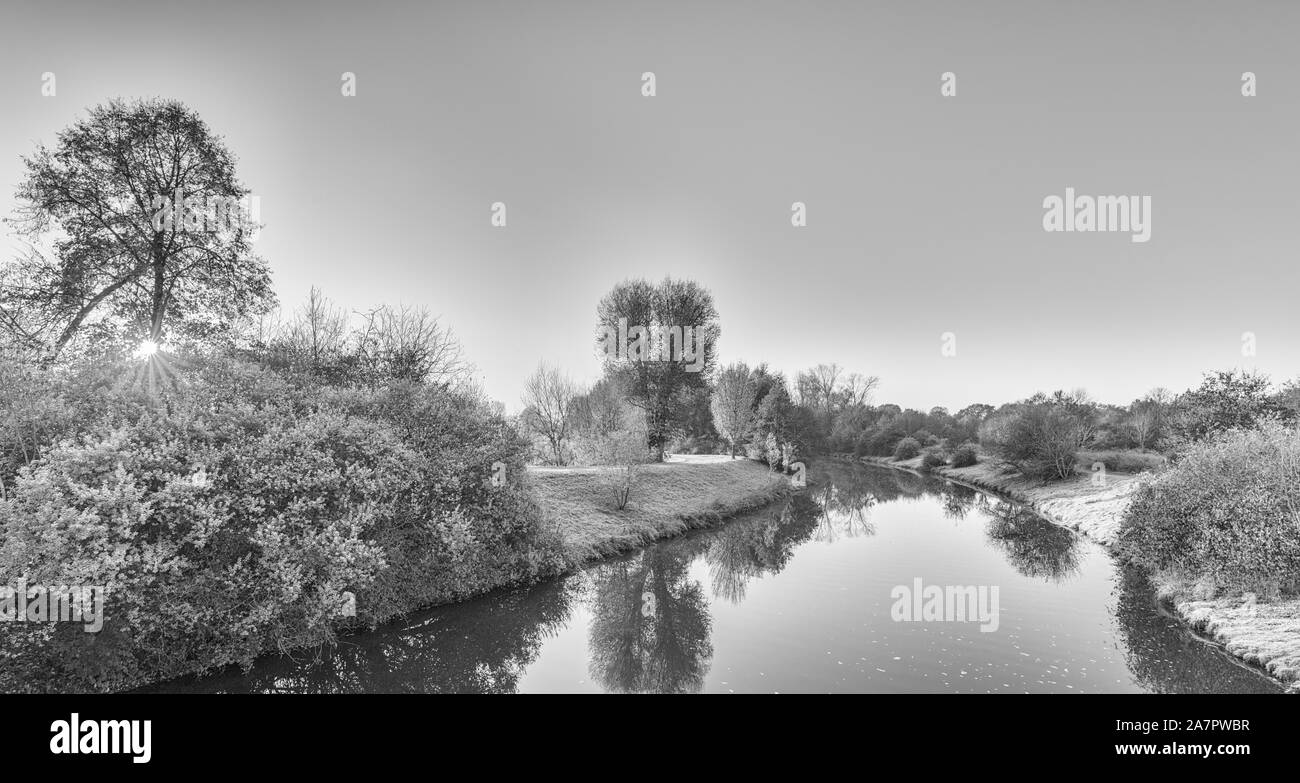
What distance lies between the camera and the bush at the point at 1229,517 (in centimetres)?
1039

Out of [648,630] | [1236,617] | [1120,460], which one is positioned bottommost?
[648,630]

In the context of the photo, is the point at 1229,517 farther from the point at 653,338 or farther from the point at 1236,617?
the point at 653,338

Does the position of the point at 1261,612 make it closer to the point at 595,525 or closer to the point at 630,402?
the point at 595,525

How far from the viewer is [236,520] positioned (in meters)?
9.30

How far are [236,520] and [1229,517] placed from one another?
21.3 metres

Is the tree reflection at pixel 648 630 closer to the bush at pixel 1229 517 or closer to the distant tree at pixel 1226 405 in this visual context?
the bush at pixel 1229 517

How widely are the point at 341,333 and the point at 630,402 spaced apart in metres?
20.0

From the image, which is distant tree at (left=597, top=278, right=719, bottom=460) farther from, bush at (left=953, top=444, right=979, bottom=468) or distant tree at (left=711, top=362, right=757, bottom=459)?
bush at (left=953, top=444, right=979, bottom=468)

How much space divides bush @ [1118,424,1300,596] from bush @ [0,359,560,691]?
17.2 metres

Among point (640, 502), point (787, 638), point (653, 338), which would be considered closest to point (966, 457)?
point (653, 338)

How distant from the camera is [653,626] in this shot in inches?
446

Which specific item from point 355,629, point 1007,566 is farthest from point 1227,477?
point 355,629

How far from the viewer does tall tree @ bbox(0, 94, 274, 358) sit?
1526cm

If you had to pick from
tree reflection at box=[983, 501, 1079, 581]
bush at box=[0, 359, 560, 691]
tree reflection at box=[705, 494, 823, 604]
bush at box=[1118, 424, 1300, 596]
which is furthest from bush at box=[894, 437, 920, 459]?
bush at box=[0, 359, 560, 691]
